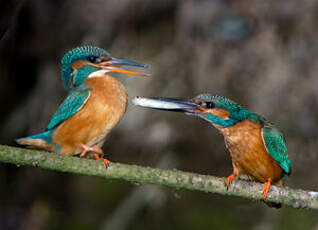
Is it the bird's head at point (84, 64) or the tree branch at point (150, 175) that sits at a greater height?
the bird's head at point (84, 64)

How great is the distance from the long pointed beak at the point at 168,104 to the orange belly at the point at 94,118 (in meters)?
0.28

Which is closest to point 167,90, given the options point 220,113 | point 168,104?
point 220,113

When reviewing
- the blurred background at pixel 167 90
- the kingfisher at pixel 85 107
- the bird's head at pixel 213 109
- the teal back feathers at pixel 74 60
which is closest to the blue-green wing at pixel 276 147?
the bird's head at pixel 213 109

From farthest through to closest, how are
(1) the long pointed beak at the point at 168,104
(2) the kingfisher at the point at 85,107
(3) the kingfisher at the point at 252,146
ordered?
(3) the kingfisher at the point at 252,146
(2) the kingfisher at the point at 85,107
(1) the long pointed beak at the point at 168,104

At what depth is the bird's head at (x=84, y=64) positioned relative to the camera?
8.13 ft

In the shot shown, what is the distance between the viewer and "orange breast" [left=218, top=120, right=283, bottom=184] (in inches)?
117

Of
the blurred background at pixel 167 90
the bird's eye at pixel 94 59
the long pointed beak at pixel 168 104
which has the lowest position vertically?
the blurred background at pixel 167 90

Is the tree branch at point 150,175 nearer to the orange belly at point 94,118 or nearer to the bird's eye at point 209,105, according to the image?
the orange belly at point 94,118

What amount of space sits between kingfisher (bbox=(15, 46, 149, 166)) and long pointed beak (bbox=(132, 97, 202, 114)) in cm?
28

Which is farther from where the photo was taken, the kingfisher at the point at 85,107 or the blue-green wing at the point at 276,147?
the blue-green wing at the point at 276,147

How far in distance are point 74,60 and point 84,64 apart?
69 millimetres

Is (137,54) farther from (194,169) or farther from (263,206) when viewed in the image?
(263,206)

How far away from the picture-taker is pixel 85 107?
98.0 inches

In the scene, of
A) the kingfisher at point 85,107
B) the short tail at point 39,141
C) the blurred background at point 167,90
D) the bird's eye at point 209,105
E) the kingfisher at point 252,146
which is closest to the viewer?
the kingfisher at point 85,107
